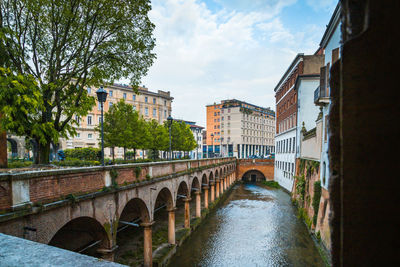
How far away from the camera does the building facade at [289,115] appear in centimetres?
3114

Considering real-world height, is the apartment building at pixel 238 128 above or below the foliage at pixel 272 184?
above

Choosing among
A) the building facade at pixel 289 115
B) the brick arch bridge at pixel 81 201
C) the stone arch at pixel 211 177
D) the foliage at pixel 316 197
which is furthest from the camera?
the building facade at pixel 289 115

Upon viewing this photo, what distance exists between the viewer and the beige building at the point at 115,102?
4372 cm

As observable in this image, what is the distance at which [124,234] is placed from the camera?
1666 centimetres

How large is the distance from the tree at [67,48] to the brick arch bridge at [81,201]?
3.94m

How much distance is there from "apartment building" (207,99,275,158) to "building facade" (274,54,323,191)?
30.3m

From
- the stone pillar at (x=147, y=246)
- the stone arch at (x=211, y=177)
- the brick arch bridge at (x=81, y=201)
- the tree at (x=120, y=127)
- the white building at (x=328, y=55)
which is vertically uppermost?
the white building at (x=328, y=55)

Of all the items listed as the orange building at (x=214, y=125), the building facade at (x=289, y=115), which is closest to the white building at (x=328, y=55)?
the building facade at (x=289, y=115)

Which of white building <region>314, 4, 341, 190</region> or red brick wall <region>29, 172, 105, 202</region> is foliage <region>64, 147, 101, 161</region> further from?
white building <region>314, 4, 341, 190</region>

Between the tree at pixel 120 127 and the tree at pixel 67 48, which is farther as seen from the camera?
the tree at pixel 120 127

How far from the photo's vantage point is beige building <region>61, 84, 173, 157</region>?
43.7m

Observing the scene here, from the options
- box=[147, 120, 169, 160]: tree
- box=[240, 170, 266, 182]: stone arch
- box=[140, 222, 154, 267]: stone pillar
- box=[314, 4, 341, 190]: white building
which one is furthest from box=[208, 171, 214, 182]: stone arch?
box=[240, 170, 266, 182]: stone arch

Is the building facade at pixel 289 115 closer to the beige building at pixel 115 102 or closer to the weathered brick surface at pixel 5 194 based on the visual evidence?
the beige building at pixel 115 102

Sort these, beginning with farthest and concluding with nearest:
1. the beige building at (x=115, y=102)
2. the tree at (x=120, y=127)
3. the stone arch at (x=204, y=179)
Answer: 1. the beige building at (x=115, y=102)
2. the tree at (x=120, y=127)
3. the stone arch at (x=204, y=179)
